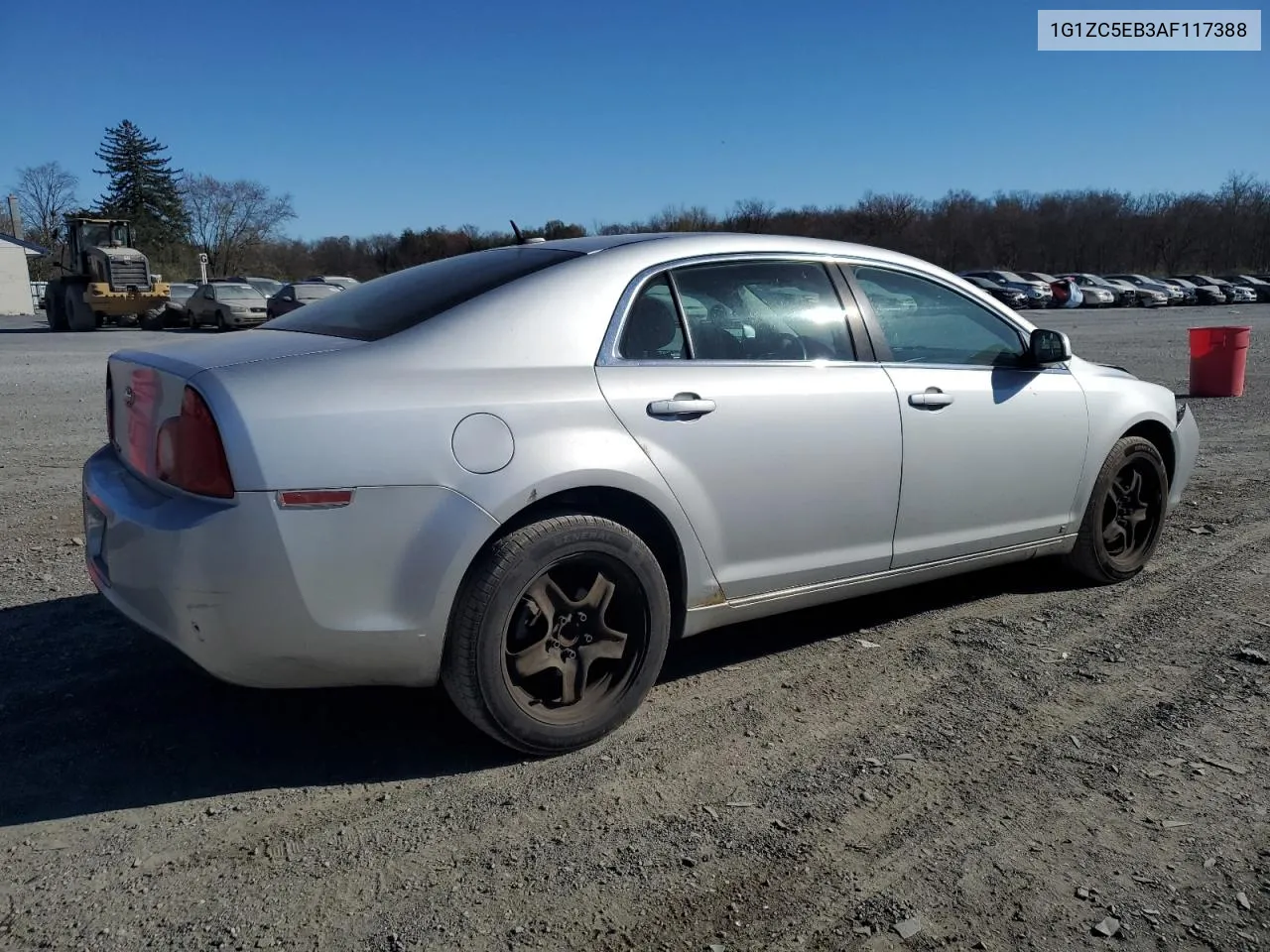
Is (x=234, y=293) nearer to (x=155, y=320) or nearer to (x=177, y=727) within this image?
(x=155, y=320)

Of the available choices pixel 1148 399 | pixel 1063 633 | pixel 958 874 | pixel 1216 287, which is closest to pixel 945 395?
pixel 1063 633

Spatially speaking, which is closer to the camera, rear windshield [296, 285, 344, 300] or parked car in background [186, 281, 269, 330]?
rear windshield [296, 285, 344, 300]

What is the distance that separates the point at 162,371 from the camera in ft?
10.0

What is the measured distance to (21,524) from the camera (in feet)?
19.6

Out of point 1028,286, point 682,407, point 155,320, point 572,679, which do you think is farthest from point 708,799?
point 1028,286

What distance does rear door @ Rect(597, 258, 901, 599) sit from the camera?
11.1 feet

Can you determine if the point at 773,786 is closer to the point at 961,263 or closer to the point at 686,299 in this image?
the point at 686,299

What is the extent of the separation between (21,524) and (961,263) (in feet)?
260

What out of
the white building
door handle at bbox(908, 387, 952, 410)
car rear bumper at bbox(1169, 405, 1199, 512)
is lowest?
car rear bumper at bbox(1169, 405, 1199, 512)

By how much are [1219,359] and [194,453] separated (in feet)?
42.1

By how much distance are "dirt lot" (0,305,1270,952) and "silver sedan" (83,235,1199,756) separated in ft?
1.12

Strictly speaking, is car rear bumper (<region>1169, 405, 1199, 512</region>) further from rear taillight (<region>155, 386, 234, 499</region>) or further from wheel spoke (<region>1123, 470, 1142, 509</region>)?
rear taillight (<region>155, 386, 234, 499</region>)

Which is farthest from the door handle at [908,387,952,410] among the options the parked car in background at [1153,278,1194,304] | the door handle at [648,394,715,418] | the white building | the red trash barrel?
the white building

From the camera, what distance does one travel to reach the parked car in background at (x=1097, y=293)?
47094mm
